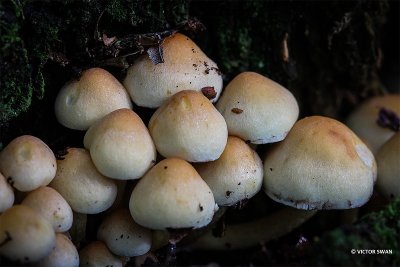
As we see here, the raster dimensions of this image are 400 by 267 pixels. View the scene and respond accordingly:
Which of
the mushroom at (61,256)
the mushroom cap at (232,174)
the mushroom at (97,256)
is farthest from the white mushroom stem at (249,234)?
the mushroom at (61,256)

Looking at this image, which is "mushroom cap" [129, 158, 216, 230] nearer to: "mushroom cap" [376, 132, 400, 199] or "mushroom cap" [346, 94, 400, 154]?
"mushroom cap" [376, 132, 400, 199]

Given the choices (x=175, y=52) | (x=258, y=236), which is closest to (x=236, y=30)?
(x=175, y=52)

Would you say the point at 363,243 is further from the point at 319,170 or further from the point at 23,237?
the point at 23,237

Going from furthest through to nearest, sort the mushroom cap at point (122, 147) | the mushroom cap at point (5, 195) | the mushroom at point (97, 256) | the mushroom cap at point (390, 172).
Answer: the mushroom cap at point (390, 172) → the mushroom at point (97, 256) → the mushroom cap at point (122, 147) → the mushroom cap at point (5, 195)

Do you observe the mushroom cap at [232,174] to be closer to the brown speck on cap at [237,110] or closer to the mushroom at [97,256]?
the brown speck on cap at [237,110]

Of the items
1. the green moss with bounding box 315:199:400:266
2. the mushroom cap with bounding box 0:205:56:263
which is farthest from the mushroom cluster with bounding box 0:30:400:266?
the green moss with bounding box 315:199:400:266

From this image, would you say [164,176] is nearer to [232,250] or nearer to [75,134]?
[75,134]
